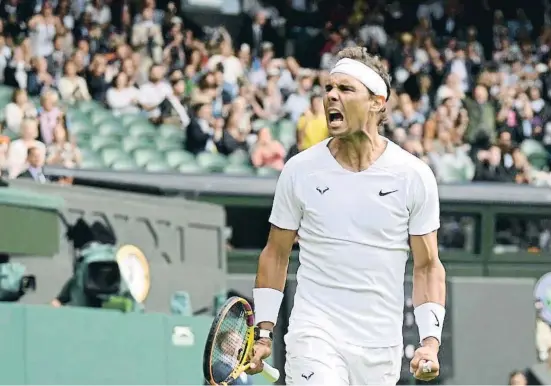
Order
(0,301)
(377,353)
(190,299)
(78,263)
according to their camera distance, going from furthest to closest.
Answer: (190,299)
(78,263)
(0,301)
(377,353)

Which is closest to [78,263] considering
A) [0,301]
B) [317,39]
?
[0,301]

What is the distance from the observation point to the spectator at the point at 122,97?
1661cm

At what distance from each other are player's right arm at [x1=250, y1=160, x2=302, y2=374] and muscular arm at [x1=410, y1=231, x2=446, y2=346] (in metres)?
0.48

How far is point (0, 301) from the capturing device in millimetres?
9586

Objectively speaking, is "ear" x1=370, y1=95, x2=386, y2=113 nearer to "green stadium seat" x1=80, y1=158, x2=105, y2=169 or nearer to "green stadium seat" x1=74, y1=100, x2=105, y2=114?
"green stadium seat" x1=80, y1=158, x2=105, y2=169

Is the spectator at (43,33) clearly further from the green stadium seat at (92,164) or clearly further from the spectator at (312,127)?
the spectator at (312,127)

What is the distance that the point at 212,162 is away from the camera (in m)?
A: 16.0

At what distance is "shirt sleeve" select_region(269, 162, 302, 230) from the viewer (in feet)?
19.3

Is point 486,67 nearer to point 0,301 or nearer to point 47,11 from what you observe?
point 47,11

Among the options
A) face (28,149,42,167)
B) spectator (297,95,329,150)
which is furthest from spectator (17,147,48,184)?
spectator (297,95,329,150)

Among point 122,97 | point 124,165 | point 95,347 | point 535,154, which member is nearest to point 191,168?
point 124,165

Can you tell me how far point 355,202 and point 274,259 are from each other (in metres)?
0.41

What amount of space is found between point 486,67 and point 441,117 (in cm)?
307

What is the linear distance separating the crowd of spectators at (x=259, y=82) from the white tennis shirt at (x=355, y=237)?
6982mm
